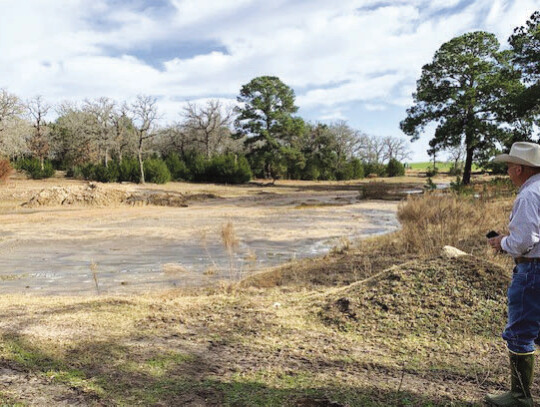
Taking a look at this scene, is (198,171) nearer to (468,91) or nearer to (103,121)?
(103,121)

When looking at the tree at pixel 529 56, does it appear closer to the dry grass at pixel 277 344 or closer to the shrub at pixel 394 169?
the dry grass at pixel 277 344

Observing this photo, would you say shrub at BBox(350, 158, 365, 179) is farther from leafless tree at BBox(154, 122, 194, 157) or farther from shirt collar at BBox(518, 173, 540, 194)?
shirt collar at BBox(518, 173, 540, 194)

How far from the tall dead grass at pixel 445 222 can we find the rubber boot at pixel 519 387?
5077 mm

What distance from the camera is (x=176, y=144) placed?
53.8 metres

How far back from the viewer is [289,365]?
11.3 feet

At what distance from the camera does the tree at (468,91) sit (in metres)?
31.0

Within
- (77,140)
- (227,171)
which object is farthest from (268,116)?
(77,140)

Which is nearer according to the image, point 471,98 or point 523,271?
point 523,271

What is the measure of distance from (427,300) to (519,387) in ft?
5.84

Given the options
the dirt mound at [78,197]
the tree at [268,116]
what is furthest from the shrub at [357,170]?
the dirt mound at [78,197]

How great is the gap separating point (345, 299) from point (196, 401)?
2480mm

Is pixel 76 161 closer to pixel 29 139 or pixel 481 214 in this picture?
pixel 29 139

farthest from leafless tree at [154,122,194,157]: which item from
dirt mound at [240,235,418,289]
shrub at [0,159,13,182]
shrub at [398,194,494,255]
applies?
dirt mound at [240,235,418,289]

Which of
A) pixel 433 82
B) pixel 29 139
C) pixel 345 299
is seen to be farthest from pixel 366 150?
pixel 345 299
